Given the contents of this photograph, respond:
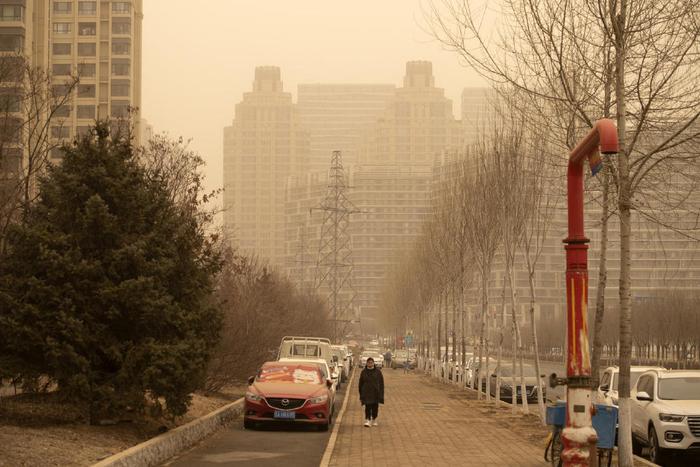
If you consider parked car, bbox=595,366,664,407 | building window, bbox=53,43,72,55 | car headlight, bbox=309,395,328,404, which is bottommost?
car headlight, bbox=309,395,328,404

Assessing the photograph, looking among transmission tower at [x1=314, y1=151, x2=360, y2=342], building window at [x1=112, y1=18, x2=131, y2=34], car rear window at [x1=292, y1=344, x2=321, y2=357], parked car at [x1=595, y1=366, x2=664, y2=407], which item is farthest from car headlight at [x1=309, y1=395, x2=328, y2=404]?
building window at [x1=112, y1=18, x2=131, y2=34]

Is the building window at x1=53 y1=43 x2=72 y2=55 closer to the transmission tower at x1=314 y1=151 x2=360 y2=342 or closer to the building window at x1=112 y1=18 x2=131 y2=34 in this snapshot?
the building window at x1=112 y1=18 x2=131 y2=34

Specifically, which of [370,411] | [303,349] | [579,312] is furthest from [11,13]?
[579,312]

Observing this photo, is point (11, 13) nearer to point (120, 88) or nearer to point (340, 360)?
point (120, 88)

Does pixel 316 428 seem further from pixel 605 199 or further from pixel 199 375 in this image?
pixel 605 199

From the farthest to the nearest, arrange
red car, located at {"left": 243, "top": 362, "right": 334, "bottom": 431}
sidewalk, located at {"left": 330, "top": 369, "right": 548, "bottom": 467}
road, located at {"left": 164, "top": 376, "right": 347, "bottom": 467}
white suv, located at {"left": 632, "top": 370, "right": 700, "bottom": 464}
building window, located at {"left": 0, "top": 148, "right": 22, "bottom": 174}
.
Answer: red car, located at {"left": 243, "top": 362, "right": 334, "bottom": 431} → building window, located at {"left": 0, "top": 148, "right": 22, "bottom": 174} → white suv, located at {"left": 632, "top": 370, "right": 700, "bottom": 464} → sidewalk, located at {"left": 330, "top": 369, "right": 548, "bottom": 467} → road, located at {"left": 164, "top": 376, "right": 347, "bottom": 467}

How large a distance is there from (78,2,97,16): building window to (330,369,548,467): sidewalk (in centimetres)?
7818

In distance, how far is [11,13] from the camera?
242ft

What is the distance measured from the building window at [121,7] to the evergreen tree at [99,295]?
8744 centimetres

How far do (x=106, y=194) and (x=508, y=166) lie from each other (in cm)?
1523

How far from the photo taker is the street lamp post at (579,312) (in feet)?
28.0

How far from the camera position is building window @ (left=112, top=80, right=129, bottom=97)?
99000 millimetres

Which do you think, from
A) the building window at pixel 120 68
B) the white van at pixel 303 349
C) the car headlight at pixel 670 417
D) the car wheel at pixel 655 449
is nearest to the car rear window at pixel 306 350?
the white van at pixel 303 349

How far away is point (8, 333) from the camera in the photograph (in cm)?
1523
